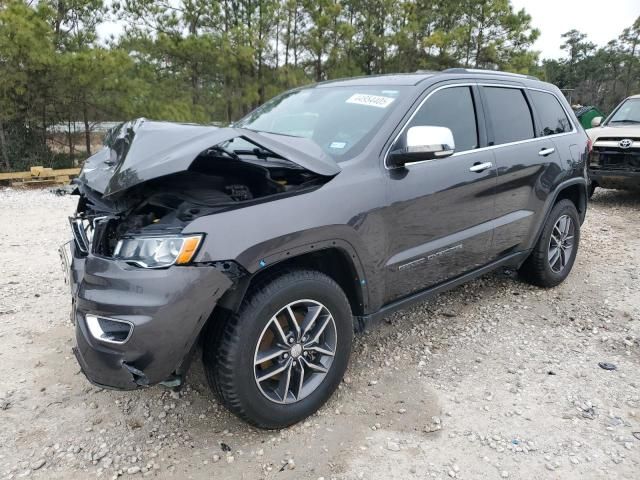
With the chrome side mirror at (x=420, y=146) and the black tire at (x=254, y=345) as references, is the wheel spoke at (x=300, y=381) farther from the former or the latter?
the chrome side mirror at (x=420, y=146)

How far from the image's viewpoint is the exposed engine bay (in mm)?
2377

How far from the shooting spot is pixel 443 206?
313 cm

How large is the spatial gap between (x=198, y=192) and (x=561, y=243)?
136 inches

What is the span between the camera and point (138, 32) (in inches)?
493

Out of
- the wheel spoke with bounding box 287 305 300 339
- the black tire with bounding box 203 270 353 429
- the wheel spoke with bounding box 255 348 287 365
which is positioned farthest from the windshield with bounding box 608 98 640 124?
the wheel spoke with bounding box 255 348 287 365

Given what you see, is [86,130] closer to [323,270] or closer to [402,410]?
[323,270]

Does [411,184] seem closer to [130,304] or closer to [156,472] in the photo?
[130,304]

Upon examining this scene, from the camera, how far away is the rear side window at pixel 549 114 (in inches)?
164

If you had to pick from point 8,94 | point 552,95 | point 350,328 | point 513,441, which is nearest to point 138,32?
point 8,94

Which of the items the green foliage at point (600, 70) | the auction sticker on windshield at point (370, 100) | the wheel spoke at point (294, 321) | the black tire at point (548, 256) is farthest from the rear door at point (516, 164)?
the green foliage at point (600, 70)

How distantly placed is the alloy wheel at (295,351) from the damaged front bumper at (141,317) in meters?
0.39

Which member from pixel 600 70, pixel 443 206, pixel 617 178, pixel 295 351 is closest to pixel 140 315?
pixel 295 351

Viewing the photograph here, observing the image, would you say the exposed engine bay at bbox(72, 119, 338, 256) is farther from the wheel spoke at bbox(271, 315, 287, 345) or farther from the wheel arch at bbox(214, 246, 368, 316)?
the wheel spoke at bbox(271, 315, 287, 345)

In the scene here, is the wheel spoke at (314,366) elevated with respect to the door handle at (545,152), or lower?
lower
